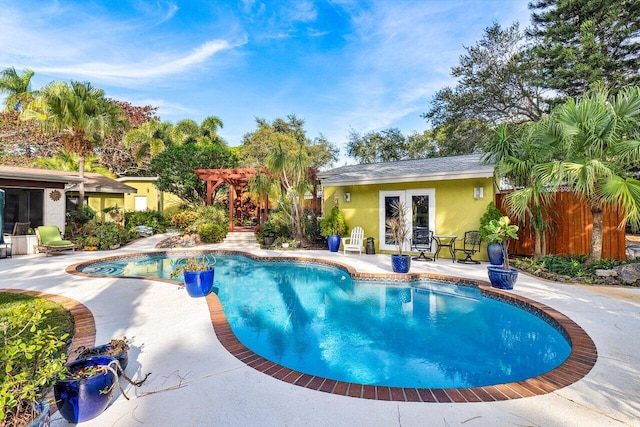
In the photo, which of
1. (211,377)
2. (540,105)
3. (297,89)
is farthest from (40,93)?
(540,105)

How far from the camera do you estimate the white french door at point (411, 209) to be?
37.7 ft

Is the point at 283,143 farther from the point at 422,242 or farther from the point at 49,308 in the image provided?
the point at 49,308

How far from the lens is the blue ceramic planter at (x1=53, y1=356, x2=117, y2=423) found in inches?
95.7

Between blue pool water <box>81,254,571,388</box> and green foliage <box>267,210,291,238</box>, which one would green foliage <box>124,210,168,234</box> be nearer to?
green foliage <box>267,210,291,238</box>

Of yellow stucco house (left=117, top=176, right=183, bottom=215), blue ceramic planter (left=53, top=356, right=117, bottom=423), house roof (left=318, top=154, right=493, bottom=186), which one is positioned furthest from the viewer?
yellow stucco house (left=117, top=176, right=183, bottom=215)

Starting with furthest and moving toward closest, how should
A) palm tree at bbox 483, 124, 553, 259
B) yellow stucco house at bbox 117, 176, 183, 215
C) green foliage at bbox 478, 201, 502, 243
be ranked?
yellow stucco house at bbox 117, 176, 183, 215 → green foliage at bbox 478, 201, 502, 243 → palm tree at bbox 483, 124, 553, 259

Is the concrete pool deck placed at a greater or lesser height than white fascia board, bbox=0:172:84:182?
lesser

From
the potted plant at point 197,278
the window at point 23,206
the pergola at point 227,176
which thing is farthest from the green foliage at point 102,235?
the potted plant at point 197,278

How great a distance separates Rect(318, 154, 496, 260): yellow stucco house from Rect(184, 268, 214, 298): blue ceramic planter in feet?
25.2

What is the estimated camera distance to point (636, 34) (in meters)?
14.6

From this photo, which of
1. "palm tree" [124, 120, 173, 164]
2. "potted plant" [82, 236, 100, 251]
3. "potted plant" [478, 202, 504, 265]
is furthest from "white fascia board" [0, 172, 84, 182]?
"potted plant" [478, 202, 504, 265]

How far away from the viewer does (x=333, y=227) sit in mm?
13195

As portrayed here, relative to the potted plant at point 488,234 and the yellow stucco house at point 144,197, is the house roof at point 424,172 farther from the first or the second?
the yellow stucco house at point 144,197

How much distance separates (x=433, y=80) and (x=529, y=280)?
16053 mm
